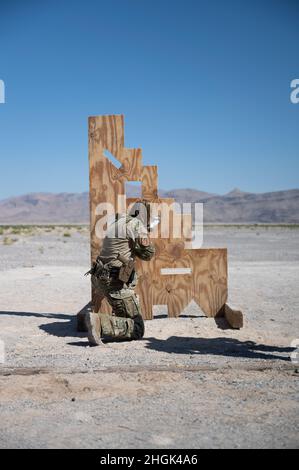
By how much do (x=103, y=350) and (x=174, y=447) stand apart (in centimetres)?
259

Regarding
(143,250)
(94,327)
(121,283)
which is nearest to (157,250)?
(143,250)

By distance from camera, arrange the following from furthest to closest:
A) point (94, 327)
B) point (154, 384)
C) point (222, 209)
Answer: point (222, 209) → point (94, 327) → point (154, 384)

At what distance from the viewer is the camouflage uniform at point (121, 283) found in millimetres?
5961

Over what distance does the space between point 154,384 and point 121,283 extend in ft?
6.67

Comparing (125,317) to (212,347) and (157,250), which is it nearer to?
(212,347)

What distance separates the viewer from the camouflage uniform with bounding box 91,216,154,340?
596 cm

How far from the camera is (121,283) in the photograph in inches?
241

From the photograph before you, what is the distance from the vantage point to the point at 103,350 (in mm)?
5578

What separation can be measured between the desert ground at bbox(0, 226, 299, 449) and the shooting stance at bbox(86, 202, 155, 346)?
0.81ft

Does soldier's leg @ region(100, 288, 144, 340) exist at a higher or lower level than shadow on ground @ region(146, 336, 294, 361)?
higher

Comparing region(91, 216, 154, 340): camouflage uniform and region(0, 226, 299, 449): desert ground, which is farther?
region(91, 216, 154, 340): camouflage uniform

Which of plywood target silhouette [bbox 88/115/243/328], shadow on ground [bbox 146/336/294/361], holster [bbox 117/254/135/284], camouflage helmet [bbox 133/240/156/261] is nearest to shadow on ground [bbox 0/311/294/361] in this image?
shadow on ground [bbox 146/336/294/361]

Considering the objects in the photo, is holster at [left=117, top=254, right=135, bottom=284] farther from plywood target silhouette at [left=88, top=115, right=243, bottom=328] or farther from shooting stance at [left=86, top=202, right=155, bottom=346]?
plywood target silhouette at [left=88, top=115, right=243, bottom=328]
